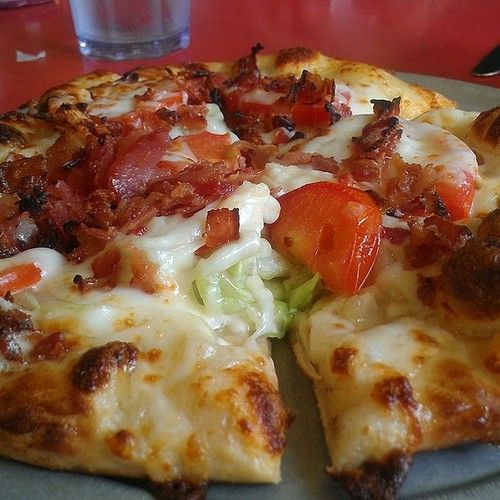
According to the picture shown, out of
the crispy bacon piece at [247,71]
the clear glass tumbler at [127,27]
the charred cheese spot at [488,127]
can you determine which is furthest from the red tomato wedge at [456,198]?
the clear glass tumbler at [127,27]

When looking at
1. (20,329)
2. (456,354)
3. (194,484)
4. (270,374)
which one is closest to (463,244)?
(456,354)

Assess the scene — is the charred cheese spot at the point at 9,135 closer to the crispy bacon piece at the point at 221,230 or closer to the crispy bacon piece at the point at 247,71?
the crispy bacon piece at the point at 247,71

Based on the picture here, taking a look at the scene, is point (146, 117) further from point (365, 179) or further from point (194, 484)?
point (194, 484)

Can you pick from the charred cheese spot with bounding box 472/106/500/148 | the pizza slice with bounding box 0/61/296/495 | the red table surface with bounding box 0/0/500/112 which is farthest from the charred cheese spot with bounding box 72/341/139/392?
the red table surface with bounding box 0/0/500/112

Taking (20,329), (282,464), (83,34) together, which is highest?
(20,329)

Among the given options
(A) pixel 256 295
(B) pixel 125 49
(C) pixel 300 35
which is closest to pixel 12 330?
(A) pixel 256 295

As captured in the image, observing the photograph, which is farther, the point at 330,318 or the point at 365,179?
the point at 365,179

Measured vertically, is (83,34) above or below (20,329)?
below
